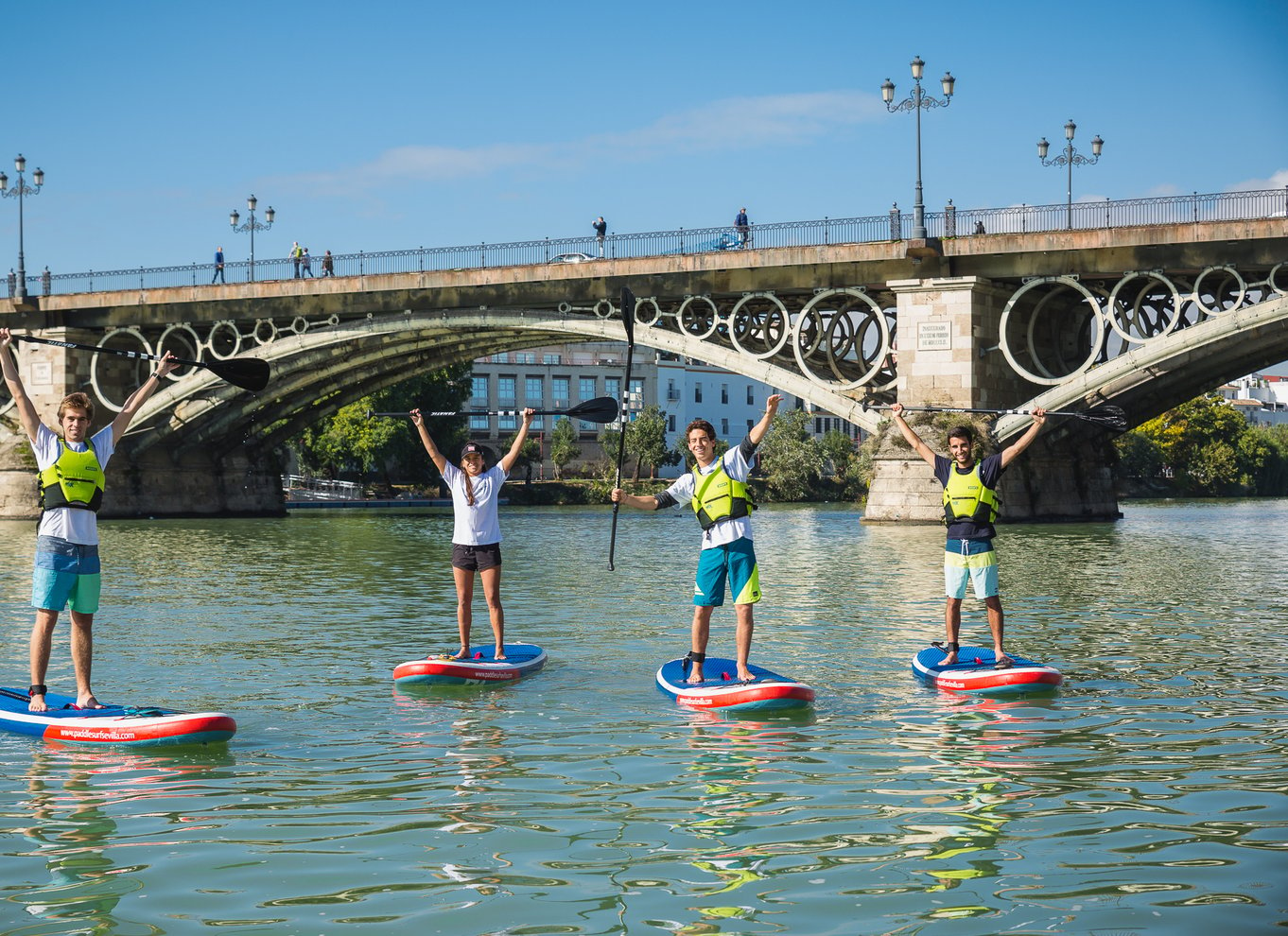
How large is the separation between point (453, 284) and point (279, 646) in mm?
32351

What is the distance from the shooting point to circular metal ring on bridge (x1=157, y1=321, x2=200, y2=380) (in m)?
52.4

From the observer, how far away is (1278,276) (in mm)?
36250

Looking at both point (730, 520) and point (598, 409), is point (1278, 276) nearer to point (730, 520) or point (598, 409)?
point (598, 409)

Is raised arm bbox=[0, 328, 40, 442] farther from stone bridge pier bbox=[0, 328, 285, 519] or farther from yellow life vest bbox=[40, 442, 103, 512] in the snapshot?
stone bridge pier bbox=[0, 328, 285, 519]

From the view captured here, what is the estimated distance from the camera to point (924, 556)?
29438 mm

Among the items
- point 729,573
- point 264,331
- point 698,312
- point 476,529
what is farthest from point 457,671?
point 264,331

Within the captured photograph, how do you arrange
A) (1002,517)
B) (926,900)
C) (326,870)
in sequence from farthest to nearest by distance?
(1002,517)
(326,870)
(926,900)

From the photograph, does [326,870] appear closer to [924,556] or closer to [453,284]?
[924,556]

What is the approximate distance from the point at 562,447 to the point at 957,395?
66.2 m

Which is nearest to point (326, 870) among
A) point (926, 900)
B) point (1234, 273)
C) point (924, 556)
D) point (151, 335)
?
point (926, 900)

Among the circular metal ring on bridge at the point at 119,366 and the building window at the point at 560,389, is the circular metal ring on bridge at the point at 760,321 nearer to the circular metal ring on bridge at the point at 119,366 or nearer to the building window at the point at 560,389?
the circular metal ring on bridge at the point at 119,366

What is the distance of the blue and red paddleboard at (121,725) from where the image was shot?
32.3 feet

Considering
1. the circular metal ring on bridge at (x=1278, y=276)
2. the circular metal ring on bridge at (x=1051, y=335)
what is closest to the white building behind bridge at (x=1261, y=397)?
the circular metal ring on bridge at (x=1051, y=335)

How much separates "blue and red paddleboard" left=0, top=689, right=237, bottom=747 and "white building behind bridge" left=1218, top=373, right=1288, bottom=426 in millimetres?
155668
